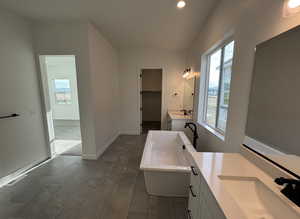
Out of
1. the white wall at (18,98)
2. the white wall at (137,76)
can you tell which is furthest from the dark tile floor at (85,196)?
the white wall at (137,76)

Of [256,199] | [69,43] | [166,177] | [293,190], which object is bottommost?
[166,177]

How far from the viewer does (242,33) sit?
1.30 m

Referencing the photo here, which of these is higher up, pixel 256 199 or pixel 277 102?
pixel 277 102

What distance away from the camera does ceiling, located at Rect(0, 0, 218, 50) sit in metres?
1.90

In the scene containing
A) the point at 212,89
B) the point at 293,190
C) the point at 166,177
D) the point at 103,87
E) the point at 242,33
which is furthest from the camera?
the point at 103,87

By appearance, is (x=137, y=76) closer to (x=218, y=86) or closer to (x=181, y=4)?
(x=181, y=4)

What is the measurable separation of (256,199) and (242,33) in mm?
1480

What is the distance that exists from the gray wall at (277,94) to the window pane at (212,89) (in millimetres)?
1070

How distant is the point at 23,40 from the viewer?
87.8 inches

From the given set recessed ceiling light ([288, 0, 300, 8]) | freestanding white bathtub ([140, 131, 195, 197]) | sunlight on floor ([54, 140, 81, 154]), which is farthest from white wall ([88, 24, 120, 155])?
recessed ceiling light ([288, 0, 300, 8])

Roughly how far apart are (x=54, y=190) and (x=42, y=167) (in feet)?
2.76

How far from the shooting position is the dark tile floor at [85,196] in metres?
1.51

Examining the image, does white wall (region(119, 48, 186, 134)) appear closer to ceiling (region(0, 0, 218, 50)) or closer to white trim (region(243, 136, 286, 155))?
ceiling (region(0, 0, 218, 50))

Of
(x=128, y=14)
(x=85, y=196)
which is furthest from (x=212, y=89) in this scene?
(x=85, y=196)
